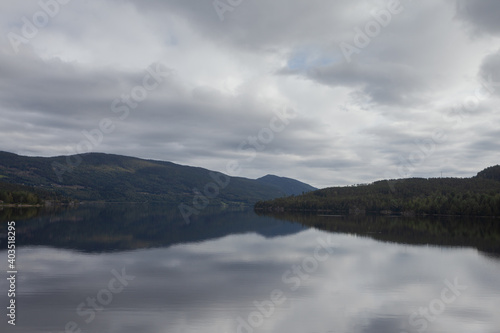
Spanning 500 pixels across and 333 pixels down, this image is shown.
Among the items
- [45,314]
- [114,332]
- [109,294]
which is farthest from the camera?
[109,294]

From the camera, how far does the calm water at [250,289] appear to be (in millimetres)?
21078

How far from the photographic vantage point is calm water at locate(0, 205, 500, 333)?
2108cm

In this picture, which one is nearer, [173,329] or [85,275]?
[173,329]

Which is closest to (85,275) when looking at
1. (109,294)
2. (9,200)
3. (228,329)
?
(109,294)

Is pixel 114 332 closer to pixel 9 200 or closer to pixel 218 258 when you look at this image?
pixel 218 258

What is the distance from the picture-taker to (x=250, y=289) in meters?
28.9

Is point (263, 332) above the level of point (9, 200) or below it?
below

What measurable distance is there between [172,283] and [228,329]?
11261 mm

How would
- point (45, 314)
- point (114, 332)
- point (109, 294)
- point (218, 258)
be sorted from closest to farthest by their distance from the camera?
point (114, 332) < point (45, 314) < point (109, 294) < point (218, 258)

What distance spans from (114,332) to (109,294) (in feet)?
24.8

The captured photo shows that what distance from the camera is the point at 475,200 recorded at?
468ft

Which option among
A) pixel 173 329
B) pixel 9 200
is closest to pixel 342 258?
pixel 173 329

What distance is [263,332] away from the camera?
65.5 ft

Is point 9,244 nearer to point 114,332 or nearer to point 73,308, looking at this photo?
point 73,308
